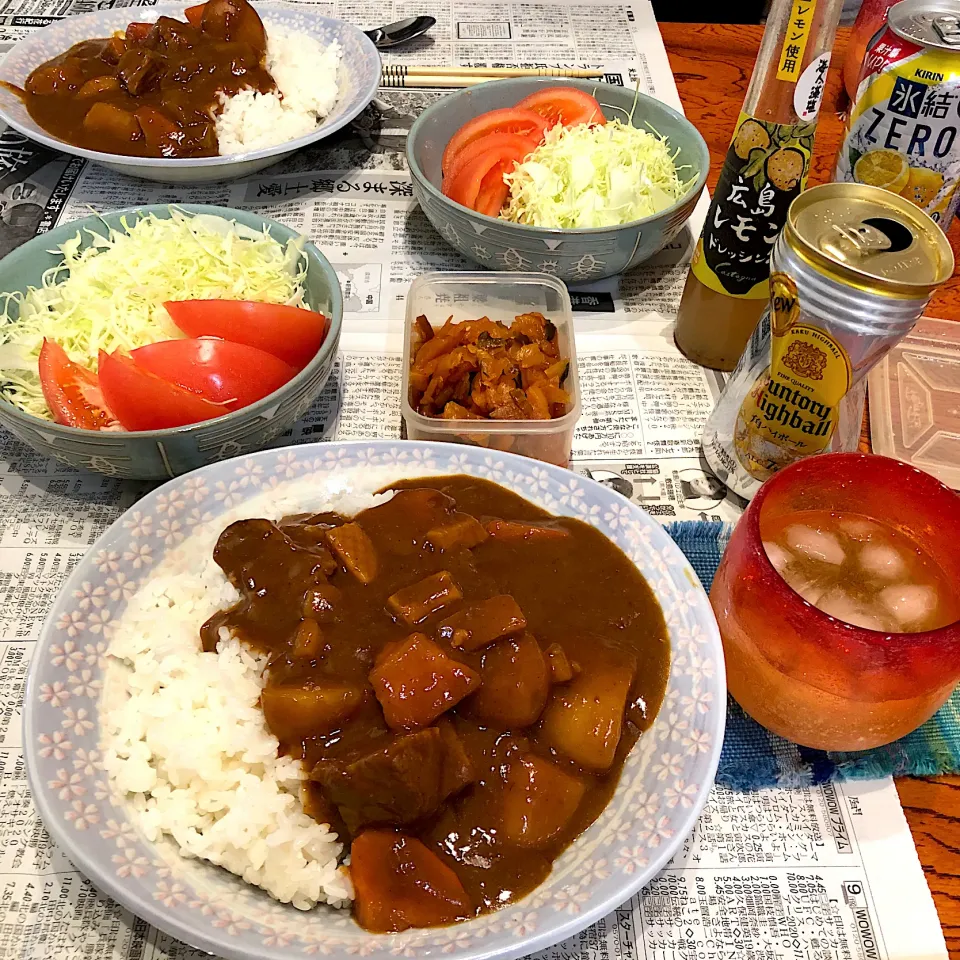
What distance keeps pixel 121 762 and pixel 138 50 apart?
2.85m

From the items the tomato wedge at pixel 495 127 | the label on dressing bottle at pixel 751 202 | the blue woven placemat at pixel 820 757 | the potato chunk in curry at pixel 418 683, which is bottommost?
the blue woven placemat at pixel 820 757

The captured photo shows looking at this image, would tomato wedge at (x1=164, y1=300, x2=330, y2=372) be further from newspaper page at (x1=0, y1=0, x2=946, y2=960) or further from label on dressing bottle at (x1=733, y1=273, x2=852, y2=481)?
label on dressing bottle at (x1=733, y1=273, x2=852, y2=481)

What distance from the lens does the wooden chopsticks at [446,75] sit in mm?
3434

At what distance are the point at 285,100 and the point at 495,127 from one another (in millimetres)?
909

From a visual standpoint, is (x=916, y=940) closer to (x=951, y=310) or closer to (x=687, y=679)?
(x=687, y=679)

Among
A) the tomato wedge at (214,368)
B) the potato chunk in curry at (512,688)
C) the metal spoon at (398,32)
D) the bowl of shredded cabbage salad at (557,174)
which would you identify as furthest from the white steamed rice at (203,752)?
the metal spoon at (398,32)

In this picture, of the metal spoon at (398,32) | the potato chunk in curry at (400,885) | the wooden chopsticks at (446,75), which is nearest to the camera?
the potato chunk in curry at (400,885)

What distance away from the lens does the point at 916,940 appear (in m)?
1.44

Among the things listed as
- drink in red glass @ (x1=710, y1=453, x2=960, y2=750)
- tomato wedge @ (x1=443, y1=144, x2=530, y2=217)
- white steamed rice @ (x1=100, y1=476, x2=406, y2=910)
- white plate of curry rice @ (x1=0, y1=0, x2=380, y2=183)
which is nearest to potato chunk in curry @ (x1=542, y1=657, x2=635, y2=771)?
drink in red glass @ (x1=710, y1=453, x2=960, y2=750)

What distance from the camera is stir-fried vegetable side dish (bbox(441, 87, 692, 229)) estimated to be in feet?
8.84

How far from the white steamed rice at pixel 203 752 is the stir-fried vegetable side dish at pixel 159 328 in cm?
Result: 51

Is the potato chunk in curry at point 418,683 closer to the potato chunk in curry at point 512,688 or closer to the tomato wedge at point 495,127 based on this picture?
the potato chunk in curry at point 512,688

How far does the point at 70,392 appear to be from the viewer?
208 cm

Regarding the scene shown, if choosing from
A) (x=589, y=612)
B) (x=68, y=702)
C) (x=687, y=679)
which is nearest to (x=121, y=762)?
(x=68, y=702)
